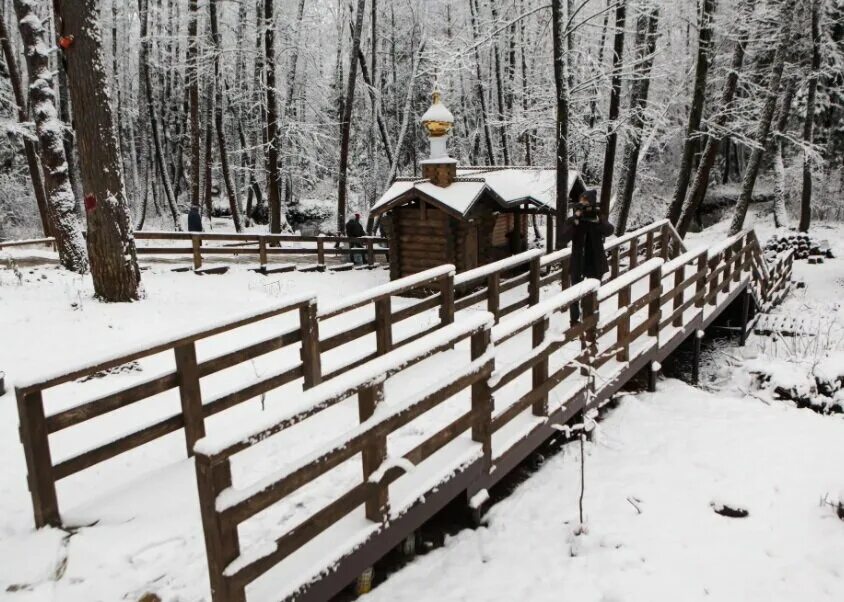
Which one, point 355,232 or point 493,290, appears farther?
point 355,232

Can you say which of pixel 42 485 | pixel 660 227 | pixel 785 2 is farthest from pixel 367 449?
pixel 785 2

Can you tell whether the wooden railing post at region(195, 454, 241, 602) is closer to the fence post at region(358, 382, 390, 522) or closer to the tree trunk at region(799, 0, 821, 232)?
the fence post at region(358, 382, 390, 522)

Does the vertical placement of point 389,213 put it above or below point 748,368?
above

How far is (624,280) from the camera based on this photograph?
276 inches

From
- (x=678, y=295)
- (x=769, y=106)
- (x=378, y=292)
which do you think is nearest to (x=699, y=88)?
(x=769, y=106)

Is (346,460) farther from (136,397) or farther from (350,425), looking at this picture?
(136,397)

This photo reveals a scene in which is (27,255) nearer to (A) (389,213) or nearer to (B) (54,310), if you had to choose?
(B) (54,310)

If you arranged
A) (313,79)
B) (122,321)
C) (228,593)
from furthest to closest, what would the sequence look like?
1. (313,79)
2. (122,321)
3. (228,593)

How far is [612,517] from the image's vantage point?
510 centimetres

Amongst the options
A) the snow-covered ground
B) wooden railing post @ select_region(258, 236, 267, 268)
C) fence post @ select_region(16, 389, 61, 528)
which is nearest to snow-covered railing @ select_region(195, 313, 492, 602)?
the snow-covered ground

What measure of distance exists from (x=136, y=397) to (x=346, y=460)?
5.21 feet

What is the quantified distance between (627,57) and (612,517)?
18555mm

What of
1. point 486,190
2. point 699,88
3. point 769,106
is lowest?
point 486,190

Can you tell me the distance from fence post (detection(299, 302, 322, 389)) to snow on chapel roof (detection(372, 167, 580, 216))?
8981 millimetres
